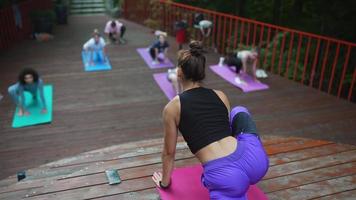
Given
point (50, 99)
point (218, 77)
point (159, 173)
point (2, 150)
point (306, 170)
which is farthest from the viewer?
point (218, 77)

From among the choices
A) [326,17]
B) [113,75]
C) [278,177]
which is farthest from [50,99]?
[326,17]

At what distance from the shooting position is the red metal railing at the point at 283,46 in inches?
238

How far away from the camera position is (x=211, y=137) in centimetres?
192

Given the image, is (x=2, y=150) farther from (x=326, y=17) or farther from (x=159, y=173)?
(x=326, y=17)

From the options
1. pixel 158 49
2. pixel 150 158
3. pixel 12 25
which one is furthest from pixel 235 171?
pixel 12 25

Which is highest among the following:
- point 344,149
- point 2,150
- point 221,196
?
point 221,196

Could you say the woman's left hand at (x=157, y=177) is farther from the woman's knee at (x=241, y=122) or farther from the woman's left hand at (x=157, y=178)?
the woman's knee at (x=241, y=122)

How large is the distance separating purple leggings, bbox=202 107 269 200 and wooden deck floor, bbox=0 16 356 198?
211cm

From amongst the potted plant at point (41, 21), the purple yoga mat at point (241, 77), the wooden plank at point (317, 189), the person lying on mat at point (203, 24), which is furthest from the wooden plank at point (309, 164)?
the potted plant at point (41, 21)

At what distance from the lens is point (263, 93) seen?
5.31m

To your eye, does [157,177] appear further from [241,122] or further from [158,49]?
[158,49]

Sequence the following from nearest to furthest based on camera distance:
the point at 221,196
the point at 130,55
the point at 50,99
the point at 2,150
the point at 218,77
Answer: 1. the point at 221,196
2. the point at 2,150
3. the point at 50,99
4. the point at 218,77
5. the point at 130,55

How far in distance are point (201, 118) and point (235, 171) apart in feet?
1.16

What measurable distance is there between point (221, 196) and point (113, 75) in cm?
454
